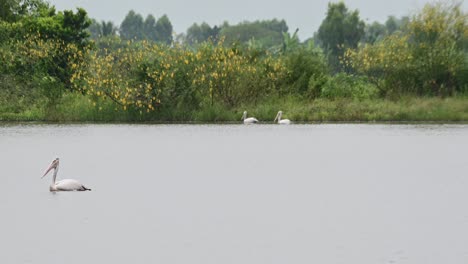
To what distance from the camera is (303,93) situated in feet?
151

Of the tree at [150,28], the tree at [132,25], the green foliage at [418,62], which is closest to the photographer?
the green foliage at [418,62]

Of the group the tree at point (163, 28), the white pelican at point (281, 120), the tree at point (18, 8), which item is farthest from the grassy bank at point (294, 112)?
the tree at point (163, 28)

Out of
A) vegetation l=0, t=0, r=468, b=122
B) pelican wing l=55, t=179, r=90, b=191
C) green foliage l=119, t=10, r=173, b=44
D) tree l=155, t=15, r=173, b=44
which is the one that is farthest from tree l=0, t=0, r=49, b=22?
tree l=155, t=15, r=173, b=44

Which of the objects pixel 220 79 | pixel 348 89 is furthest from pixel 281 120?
pixel 348 89

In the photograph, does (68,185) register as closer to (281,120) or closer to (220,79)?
(281,120)

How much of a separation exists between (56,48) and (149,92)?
643 cm

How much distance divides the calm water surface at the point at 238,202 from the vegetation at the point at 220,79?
10984 millimetres

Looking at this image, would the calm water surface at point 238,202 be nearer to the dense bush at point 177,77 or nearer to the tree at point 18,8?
the dense bush at point 177,77

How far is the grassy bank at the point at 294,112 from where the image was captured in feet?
142

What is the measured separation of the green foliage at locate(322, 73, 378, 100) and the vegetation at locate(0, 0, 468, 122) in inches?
2.2

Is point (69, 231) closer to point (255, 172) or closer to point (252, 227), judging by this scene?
point (252, 227)

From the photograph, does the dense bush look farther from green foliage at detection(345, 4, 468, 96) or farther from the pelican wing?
the pelican wing

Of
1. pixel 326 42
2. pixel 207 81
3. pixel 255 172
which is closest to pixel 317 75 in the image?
pixel 207 81

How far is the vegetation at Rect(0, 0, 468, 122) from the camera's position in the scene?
143 ft
